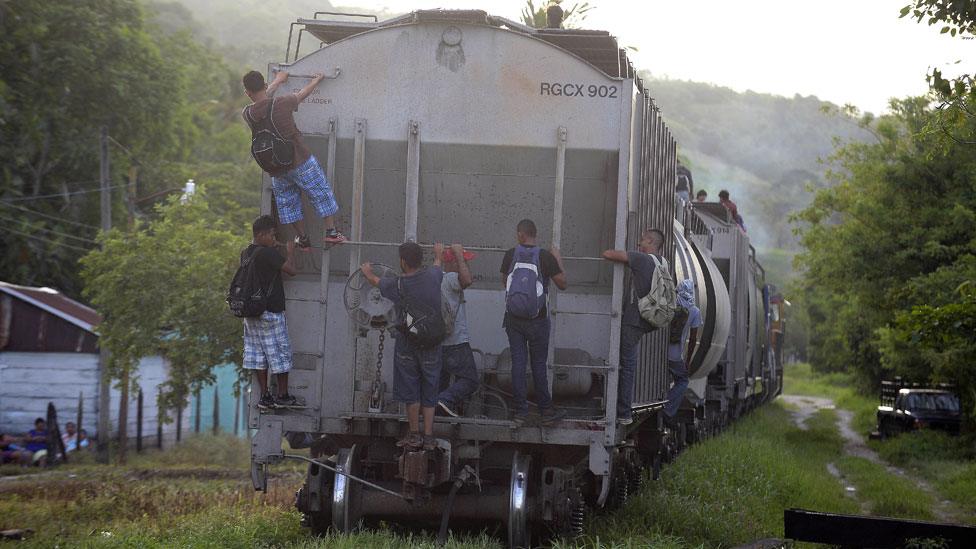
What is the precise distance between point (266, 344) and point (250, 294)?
0.40 metres

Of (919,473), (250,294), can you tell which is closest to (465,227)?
(250,294)

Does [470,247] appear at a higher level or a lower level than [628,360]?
higher

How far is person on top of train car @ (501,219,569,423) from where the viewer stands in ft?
29.1

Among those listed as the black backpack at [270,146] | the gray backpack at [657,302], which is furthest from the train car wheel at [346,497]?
the gray backpack at [657,302]

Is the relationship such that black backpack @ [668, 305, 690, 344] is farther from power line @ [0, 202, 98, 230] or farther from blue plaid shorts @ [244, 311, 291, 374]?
power line @ [0, 202, 98, 230]

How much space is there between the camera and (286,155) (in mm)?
9078

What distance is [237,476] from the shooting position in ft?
69.0

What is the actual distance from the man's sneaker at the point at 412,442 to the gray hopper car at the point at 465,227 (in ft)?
0.72

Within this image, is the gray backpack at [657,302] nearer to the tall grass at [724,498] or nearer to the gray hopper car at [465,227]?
the gray hopper car at [465,227]

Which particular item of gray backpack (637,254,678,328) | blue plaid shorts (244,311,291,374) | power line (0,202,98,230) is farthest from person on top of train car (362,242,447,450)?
power line (0,202,98,230)

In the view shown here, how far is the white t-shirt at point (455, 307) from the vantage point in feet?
29.8

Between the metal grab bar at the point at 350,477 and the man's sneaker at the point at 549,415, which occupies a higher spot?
the man's sneaker at the point at 549,415

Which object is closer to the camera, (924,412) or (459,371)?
(459,371)

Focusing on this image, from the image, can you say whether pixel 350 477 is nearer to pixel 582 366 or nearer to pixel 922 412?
pixel 582 366
